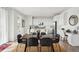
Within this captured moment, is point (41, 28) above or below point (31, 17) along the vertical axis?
below

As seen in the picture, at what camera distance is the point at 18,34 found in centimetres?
276

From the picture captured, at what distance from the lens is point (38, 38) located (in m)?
3.39
